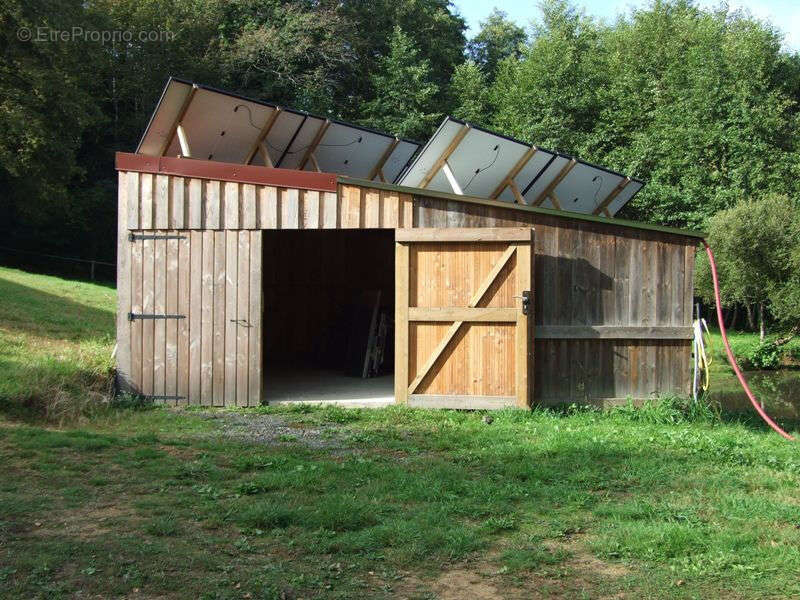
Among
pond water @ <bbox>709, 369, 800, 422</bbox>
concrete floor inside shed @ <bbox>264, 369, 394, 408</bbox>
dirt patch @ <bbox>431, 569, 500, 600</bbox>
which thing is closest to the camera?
dirt patch @ <bbox>431, 569, 500, 600</bbox>

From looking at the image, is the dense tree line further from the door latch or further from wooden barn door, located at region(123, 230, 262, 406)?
the door latch

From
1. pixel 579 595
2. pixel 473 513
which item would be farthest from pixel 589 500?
pixel 579 595

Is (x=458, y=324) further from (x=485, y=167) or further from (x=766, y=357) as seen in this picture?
(x=766, y=357)

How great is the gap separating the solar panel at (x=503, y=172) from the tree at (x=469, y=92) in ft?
53.7

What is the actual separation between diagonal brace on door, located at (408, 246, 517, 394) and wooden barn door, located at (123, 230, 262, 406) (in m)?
1.90

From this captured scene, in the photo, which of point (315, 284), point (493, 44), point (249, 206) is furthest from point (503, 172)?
point (493, 44)

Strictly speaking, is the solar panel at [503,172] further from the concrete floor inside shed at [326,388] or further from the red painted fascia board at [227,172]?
the concrete floor inside shed at [326,388]

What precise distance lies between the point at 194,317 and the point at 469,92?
21910 mm

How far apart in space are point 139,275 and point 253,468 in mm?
4165

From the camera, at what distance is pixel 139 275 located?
977 centimetres

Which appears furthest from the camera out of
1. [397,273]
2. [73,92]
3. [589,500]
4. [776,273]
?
[73,92]

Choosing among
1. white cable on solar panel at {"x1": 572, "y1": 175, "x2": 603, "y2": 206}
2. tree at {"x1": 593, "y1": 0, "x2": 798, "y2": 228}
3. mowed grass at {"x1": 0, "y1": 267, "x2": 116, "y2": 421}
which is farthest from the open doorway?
tree at {"x1": 593, "y1": 0, "x2": 798, "y2": 228}

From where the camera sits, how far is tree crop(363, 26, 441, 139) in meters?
27.2

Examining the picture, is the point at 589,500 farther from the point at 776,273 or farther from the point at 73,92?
the point at 73,92
